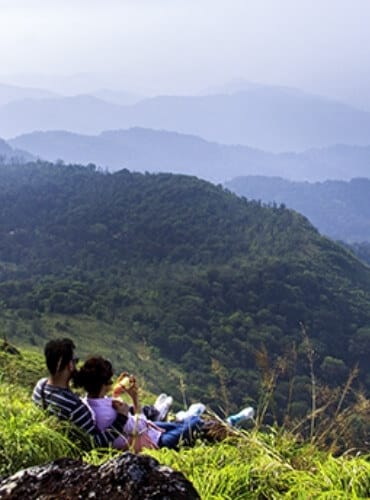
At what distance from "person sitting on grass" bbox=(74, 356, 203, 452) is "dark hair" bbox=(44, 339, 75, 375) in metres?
0.18

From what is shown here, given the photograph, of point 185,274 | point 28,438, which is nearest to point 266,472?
point 28,438

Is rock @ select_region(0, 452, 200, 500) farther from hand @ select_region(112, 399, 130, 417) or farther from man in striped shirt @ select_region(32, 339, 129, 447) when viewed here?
hand @ select_region(112, 399, 130, 417)

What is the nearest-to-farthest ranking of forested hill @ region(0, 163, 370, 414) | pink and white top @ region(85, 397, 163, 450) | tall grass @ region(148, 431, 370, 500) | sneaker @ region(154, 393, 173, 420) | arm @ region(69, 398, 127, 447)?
tall grass @ region(148, 431, 370, 500)
arm @ region(69, 398, 127, 447)
pink and white top @ region(85, 397, 163, 450)
sneaker @ region(154, 393, 173, 420)
forested hill @ region(0, 163, 370, 414)

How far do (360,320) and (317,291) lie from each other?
4967 mm

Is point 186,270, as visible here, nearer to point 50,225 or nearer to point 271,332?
point 271,332

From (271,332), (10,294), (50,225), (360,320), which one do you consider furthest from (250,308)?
(50,225)

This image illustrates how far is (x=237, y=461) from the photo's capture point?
3.17 metres

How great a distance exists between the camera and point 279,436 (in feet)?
12.2

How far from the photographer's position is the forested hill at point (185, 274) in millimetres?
46031

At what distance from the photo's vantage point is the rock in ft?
6.49

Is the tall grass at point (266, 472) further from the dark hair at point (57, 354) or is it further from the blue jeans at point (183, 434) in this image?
the dark hair at point (57, 354)

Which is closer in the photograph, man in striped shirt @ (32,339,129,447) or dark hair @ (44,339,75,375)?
man in striped shirt @ (32,339,129,447)

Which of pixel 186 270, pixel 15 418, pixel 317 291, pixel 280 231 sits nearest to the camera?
pixel 15 418

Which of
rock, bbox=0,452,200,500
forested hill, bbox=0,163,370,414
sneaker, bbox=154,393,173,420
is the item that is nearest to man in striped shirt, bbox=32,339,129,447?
sneaker, bbox=154,393,173,420
